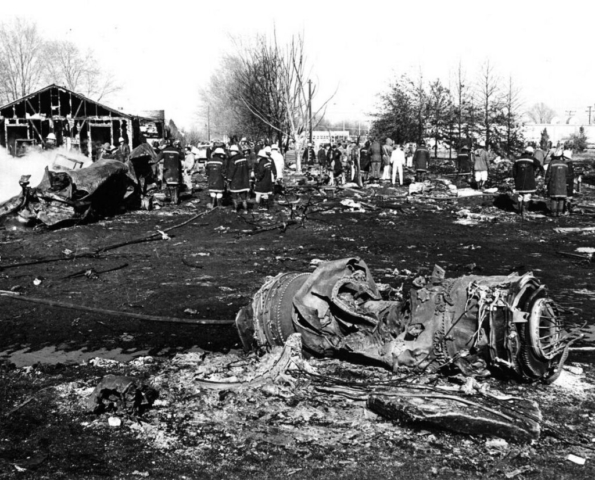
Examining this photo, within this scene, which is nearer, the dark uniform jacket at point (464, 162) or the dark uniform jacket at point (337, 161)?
the dark uniform jacket at point (337, 161)

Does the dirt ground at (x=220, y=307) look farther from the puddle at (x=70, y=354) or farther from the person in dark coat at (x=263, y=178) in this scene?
the person in dark coat at (x=263, y=178)

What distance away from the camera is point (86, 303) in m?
7.97

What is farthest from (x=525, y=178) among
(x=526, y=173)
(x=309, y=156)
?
(x=309, y=156)

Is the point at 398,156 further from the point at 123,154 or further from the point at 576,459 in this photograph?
the point at 576,459

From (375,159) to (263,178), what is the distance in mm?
9214

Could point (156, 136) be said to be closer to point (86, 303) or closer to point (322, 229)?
point (322, 229)

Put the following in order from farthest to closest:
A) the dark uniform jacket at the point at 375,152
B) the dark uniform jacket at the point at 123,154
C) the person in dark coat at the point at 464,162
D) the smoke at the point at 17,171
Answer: the dark uniform jacket at the point at 375,152, the person in dark coat at the point at 464,162, the dark uniform jacket at the point at 123,154, the smoke at the point at 17,171

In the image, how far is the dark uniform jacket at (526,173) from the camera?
15484mm

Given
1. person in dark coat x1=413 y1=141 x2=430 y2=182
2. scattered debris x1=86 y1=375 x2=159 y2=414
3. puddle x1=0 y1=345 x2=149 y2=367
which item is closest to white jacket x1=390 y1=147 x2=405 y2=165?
person in dark coat x1=413 y1=141 x2=430 y2=182

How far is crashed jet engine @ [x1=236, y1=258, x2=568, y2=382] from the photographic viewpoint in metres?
4.75

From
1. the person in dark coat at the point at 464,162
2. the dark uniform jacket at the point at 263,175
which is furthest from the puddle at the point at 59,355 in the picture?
the person in dark coat at the point at 464,162

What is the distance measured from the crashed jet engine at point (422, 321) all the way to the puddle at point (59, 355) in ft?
3.89

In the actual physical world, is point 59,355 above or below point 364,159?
below

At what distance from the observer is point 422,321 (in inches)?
203
